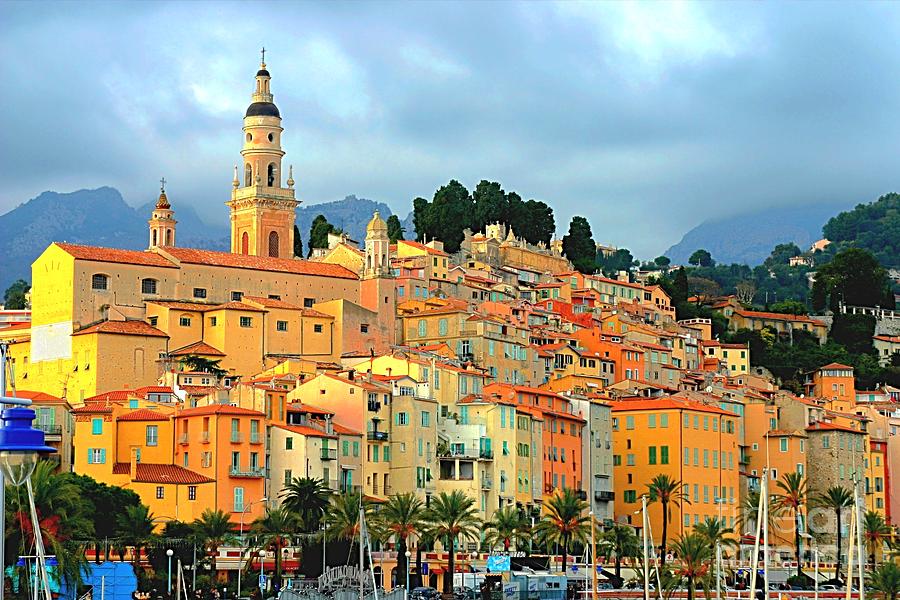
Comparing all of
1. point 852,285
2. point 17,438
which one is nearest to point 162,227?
point 852,285

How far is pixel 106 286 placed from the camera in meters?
96.2

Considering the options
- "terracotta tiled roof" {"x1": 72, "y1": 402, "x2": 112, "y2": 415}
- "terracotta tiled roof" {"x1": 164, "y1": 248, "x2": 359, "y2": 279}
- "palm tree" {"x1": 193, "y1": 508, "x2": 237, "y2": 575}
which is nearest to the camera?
"palm tree" {"x1": 193, "y1": 508, "x2": 237, "y2": 575}

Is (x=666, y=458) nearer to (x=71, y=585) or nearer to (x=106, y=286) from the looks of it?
(x=106, y=286)

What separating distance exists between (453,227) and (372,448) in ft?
191

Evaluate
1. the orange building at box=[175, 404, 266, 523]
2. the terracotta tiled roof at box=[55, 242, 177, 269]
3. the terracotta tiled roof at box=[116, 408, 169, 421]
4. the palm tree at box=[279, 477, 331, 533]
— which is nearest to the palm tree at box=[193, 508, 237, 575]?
the palm tree at box=[279, 477, 331, 533]

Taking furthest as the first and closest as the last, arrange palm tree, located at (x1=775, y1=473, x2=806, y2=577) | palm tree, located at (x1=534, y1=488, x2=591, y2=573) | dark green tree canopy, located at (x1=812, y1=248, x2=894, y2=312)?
dark green tree canopy, located at (x1=812, y1=248, x2=894, y2=312) → palm tree, located at (x1=775, y1=473, x2=806, y2=577) → palm tree, located at (x1=534, y1=488, x2=591, y2=573)

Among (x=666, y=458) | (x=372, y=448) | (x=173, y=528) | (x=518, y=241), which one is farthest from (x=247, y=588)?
(x=518, y=241)

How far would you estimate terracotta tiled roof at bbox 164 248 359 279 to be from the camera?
3984 inches

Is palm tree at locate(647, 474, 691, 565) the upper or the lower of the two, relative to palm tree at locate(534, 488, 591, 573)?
upper

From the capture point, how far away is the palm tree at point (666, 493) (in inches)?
3329

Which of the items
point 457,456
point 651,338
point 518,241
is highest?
point 518,241

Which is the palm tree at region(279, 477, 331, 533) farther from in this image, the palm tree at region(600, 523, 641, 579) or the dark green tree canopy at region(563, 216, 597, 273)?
the dark green tree canopy at region(563, 216, 597, 273)

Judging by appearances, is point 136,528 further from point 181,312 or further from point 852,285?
point 852,285

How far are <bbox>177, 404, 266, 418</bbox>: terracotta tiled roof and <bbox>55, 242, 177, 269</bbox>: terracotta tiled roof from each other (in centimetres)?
2278
